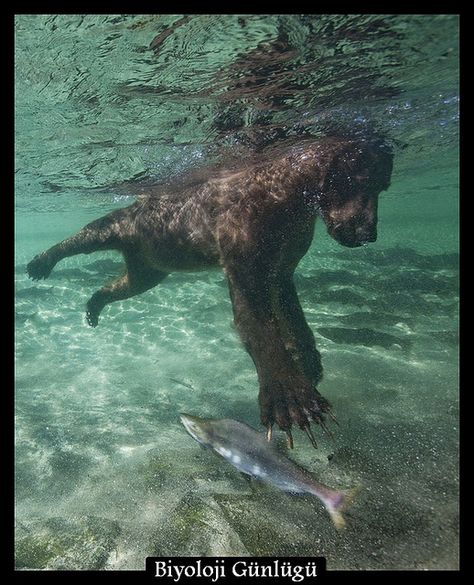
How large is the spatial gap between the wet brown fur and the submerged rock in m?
1.86

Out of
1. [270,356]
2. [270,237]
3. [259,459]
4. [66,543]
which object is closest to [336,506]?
[259,459]

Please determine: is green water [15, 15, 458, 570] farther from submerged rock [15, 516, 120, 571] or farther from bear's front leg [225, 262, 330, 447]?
bear's front leg [225, 262, 330, 447]

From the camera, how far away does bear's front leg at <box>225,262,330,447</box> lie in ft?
12.7

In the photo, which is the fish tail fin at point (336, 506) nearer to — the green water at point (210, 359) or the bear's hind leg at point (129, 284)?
the green water at point (210, 359)

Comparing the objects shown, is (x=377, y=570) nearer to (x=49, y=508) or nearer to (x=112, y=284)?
(x=49, y=508)

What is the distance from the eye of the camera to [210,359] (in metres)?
9.64

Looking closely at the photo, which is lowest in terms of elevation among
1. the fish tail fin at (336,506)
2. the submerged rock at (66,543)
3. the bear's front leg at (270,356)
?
the submerged rock at (66,543)

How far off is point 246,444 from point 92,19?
4957mm

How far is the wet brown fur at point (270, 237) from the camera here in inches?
165

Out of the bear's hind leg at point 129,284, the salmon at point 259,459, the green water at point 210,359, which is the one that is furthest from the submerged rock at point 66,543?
the bear's hind leg at point 129,284

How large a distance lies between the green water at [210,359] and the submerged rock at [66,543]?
0.06 ft

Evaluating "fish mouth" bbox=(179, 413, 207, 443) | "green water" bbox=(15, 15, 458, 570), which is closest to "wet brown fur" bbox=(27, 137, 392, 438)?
"fish mouth" bbox=(179, 413, 207, 443)
